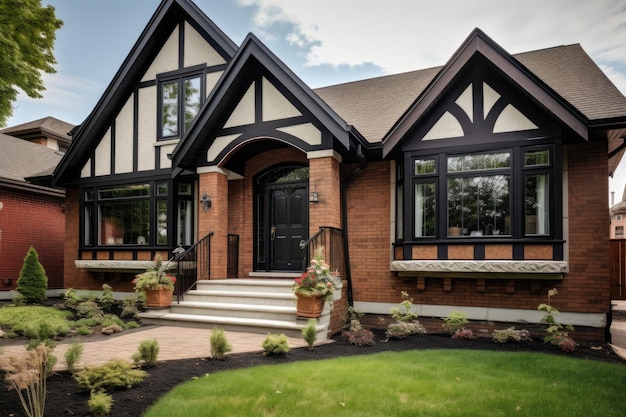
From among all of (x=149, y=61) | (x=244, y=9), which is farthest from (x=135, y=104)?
(x=244, y=9)

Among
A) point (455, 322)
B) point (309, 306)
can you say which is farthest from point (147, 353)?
point (455, 322)

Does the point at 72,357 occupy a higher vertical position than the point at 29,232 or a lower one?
lower

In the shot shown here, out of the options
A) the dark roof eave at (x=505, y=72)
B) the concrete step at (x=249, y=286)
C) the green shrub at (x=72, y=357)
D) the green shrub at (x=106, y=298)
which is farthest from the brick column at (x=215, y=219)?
the green shrub at (x=72, y=357)

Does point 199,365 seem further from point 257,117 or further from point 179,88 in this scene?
point 179,88

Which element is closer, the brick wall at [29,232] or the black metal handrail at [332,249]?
the black metal handrail at [332,249]

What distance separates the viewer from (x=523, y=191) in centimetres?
746

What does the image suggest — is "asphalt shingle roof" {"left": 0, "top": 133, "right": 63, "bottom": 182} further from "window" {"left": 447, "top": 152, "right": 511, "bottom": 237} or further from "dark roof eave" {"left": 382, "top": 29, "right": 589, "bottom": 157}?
"window" {"left": 447, "top": 152, "right": 511, "bottom": 237}

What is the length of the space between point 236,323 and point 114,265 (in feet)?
17.0

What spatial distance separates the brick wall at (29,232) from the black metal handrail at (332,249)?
1035cm

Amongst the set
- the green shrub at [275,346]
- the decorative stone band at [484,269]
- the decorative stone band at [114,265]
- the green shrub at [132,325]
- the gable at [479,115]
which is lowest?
the green shrub at [132,325]

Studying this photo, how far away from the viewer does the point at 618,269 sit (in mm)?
8453

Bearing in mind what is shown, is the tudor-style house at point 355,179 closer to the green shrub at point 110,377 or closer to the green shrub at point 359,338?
the green shrub at point 359,338

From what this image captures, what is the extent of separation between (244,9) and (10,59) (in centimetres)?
851

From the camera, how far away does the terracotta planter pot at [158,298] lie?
851 cm
